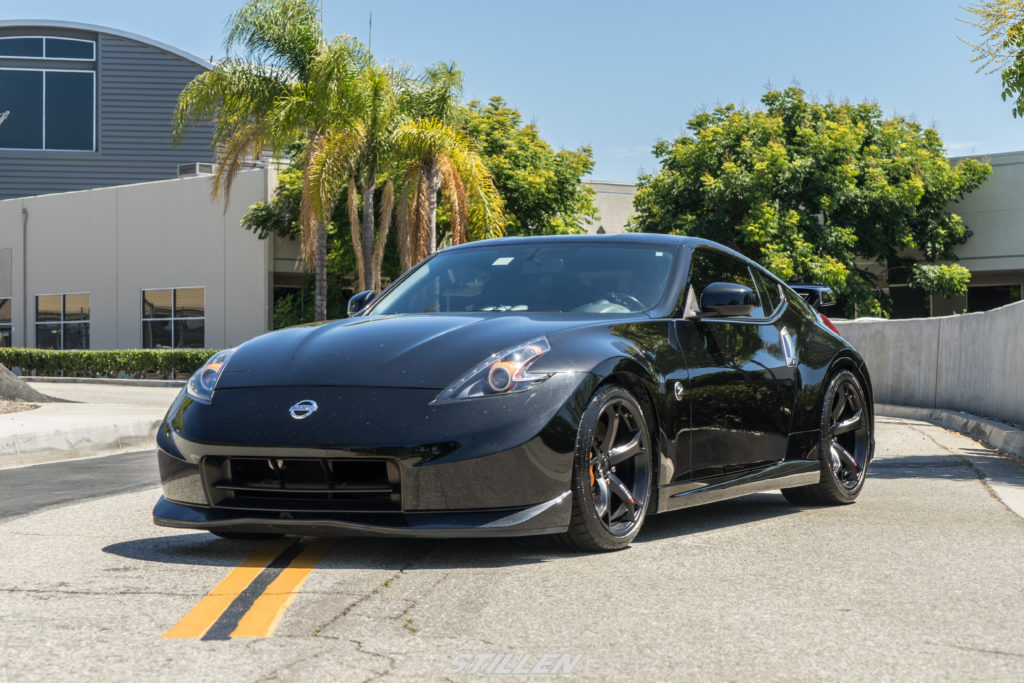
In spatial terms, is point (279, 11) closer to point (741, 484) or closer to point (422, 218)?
point (422, 218)

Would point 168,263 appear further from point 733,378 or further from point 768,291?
point 733,378

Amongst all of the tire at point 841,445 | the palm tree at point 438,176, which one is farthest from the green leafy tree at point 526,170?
the tire at point 841,445

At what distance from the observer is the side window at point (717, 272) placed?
259 inches

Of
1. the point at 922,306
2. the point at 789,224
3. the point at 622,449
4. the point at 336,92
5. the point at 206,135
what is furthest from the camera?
the point at 206,135

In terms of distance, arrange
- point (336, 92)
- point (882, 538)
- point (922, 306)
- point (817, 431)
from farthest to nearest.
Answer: point (922, 306), point (336, 92), point (817, 431), point (882, 538)

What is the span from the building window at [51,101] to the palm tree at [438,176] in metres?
23.0

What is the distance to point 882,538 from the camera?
6.07 meters

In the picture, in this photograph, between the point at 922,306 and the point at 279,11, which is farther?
the point at 922,306

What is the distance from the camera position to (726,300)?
6.20 meters

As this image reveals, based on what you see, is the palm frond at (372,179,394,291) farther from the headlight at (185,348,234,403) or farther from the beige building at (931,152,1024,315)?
the headlight at (185,348,234,403)

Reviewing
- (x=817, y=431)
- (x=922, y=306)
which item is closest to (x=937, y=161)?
(x=922, y=306)

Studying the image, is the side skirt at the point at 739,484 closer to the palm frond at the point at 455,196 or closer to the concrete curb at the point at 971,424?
the concrete curb at the point at 971,424

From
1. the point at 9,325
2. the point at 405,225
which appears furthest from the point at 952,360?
the point at 9,325

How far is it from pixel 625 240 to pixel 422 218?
22224 millimetres
